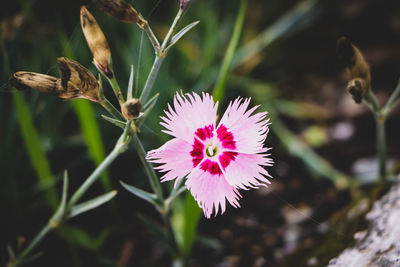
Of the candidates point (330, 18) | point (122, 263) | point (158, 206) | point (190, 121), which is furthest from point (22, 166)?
point (330, 18)

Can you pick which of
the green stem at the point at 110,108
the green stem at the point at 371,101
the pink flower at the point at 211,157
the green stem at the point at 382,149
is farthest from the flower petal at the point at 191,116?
the green stem at the point at 382,149

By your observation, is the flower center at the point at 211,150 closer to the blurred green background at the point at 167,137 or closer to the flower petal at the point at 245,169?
the flower petal at the point at 245,169

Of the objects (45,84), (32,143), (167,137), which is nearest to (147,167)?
(45,84)

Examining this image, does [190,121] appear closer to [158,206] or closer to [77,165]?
[158,206]

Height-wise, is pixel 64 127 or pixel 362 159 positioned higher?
pixel 64 127

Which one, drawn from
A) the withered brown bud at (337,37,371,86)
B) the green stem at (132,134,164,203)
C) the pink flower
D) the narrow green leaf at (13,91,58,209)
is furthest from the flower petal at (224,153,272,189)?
the narrow green leaf at (13,91,58,209)

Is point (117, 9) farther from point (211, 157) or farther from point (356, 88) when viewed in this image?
point (356, 88)
